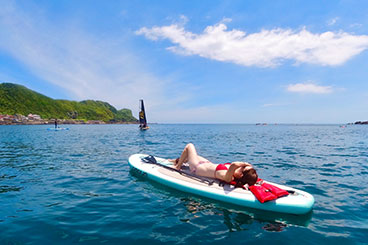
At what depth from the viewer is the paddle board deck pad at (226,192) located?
527cm

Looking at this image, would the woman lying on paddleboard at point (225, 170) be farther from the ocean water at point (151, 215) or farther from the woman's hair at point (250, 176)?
the ocean water at point (151, 215)

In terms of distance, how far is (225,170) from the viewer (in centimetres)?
655

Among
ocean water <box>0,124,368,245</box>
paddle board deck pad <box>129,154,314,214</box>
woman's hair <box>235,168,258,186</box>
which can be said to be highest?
woman's hair <box>235,168,258,186</box>

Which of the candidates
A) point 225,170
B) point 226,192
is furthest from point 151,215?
point 225,170

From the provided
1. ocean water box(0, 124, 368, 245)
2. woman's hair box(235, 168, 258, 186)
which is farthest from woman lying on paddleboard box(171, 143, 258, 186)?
ocean water box(0, 124, 368, 245)

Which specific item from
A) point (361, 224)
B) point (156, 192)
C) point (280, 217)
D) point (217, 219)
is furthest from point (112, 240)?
point (361, 224)

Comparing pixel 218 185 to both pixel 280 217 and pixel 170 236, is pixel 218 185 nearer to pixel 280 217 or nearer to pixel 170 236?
pixel 280 217

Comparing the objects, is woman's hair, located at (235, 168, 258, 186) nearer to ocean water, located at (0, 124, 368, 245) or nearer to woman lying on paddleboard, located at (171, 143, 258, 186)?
woman lying on paddleboard, located at (171, 143, 258, 186)

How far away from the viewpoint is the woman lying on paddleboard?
6027mm

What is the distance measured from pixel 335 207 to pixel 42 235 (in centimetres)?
765

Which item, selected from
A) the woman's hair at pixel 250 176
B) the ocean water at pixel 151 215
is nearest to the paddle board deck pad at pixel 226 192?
the ocean water at pixel 151 215

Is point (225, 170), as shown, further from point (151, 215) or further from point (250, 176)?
point (151, 215)

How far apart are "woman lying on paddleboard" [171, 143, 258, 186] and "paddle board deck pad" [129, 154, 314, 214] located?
25 centimetres

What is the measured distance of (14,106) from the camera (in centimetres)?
13162
